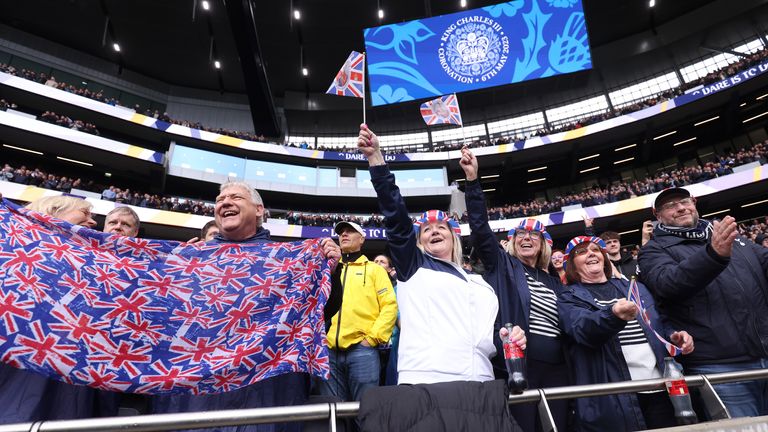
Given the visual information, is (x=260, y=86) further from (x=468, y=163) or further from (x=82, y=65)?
(x=468, y=163)

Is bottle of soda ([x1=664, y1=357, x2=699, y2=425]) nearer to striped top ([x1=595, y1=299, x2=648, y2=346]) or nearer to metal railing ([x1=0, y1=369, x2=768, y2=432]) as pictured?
metal railing ([x1=0, y1=369, x2=768, y2=432])

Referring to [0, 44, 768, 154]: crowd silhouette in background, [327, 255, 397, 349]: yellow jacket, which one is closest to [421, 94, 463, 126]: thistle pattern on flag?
[327, 255, 397, 349]: yellow jacket

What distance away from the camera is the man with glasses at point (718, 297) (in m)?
2.05

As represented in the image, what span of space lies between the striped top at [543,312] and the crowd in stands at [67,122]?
21.1 metres

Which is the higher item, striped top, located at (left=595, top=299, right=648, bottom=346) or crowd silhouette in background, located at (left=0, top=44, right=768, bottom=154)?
crowd silhouette in background, located at (left=0, top=44, right=768, bottom=154)

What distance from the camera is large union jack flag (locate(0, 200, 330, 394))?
5.61 feet

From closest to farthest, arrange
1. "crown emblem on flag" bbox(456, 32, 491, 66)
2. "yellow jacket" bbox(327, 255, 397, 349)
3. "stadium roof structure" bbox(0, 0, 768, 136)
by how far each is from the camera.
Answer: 1. "yellow jacket" bbox(327, 255, 397, 349)
2. "crown emblem on flag" bbox(456, 32, 491, 66)
3. "stadium roof structure" bbox(0, 0, 768, 136)

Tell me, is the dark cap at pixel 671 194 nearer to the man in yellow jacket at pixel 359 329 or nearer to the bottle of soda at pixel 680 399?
the bottle of soda at pixel 680 399

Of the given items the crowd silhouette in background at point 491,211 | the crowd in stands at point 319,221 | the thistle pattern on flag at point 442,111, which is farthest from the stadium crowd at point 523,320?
the crowd silhouette in background at point 491,211

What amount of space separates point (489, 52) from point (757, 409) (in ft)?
41.5

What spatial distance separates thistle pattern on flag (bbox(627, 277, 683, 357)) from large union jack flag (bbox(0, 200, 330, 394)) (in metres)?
1.77

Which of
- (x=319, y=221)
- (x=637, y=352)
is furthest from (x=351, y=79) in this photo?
(x=319, y=221)

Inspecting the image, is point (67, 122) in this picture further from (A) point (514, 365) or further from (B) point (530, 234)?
(A) point (514, 365)

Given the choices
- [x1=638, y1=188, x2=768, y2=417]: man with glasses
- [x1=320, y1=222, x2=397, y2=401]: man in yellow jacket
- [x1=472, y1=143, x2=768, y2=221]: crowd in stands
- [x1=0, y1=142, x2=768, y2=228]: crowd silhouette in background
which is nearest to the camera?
[x1=638, y1=188, x2=768, y2=417]: man with glasses
